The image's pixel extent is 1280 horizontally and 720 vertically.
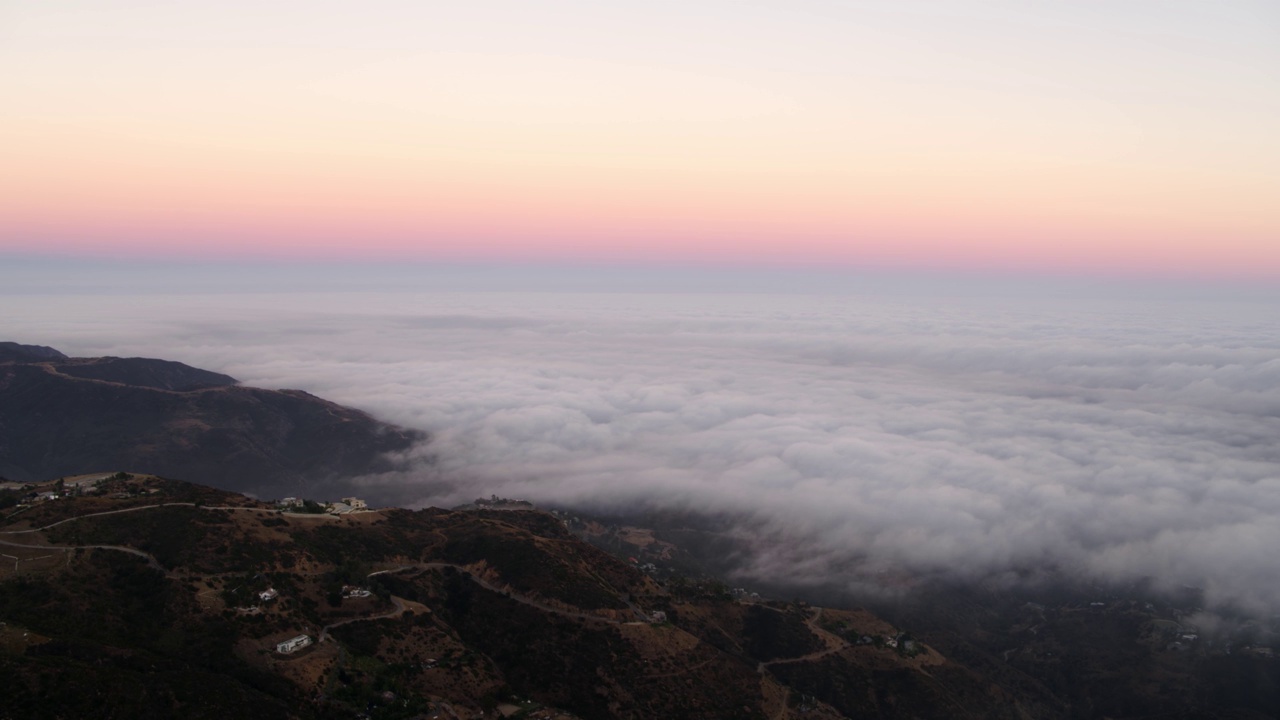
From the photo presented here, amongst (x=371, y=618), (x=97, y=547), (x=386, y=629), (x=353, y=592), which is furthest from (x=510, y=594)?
(x=97, y=547)

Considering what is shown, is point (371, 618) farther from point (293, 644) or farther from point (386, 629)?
point (293, 644)

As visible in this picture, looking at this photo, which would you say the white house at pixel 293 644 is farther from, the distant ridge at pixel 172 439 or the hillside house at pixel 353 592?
the distant ridge at pixel 172 439

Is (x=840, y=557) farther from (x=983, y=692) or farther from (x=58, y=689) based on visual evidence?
(x=58, y=689)

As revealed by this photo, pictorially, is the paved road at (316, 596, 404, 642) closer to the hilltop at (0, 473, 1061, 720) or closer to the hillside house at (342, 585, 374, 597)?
the hilltop at (0, 473, 1061, 720)

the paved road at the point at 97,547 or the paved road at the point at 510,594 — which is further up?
the paved road at the point at 97,547

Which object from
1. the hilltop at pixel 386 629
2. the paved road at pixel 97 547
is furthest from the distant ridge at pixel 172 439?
the paved road at pixel 97 547
